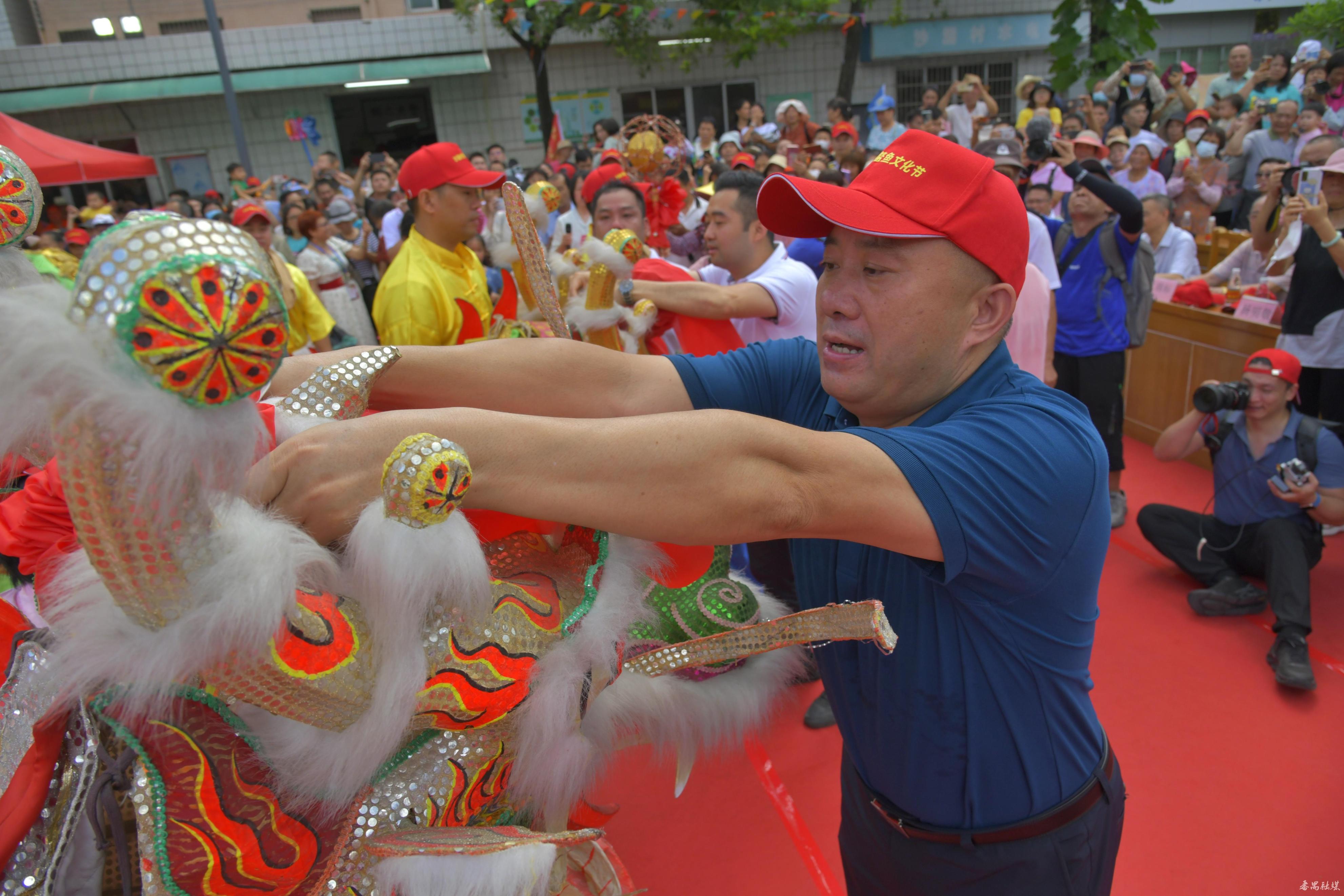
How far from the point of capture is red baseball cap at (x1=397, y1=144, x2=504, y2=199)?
11.7 feet

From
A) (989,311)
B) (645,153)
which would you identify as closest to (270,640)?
(989,311)

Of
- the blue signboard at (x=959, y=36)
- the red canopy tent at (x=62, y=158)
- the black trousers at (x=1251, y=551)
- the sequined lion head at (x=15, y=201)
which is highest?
the blue signboard at (x=959, y=36)

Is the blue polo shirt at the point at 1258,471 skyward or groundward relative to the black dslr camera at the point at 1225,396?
groundward

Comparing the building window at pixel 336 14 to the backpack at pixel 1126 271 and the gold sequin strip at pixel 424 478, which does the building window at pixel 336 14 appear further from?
the gold sequin strip at pixel 424 478

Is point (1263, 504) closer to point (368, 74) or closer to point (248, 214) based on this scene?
point (248, 214)

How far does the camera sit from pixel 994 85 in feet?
62.1

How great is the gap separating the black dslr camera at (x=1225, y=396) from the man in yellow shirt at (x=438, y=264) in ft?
10.9

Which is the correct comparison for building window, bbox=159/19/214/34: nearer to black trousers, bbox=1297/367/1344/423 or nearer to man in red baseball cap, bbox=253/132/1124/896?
black trousers, bbox=1297/367/1344/423

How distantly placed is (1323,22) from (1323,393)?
12.8 m

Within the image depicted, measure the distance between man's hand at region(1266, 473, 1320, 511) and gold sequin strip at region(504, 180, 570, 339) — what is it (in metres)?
3.62

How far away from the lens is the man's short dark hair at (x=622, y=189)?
459 cm

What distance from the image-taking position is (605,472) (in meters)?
0.84

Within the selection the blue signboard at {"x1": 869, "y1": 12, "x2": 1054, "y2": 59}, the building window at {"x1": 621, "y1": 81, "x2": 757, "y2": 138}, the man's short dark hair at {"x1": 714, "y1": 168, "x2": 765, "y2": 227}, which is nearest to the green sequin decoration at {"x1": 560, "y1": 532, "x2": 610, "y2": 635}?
the man's short dark hair at {"x1": 714, "y1": 168, "x2": 765, "y2": 227}

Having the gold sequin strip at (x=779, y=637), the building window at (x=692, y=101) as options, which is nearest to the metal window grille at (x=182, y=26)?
the building window at (x=692, y=101)
